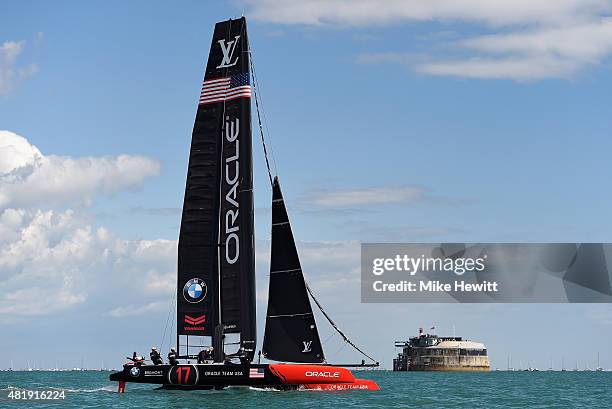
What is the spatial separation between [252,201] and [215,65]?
7043 millimetres

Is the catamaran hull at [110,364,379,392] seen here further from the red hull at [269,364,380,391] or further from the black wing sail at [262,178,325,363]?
the black wing sail at [262,178,325,363]

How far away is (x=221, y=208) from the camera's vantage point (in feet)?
162

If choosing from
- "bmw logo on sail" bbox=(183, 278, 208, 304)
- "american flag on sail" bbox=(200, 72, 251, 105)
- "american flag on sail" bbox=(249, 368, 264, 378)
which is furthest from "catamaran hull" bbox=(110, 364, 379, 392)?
"american flag on sail" bbox=(200, 72, 251, 105)

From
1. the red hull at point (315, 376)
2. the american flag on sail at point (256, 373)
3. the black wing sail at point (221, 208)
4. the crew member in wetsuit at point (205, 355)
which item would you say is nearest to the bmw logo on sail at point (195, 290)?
the black wing sail at point (221, 208)

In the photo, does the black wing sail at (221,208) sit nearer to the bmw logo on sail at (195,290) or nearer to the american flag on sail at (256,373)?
the bmw logo on sail at (195,290)

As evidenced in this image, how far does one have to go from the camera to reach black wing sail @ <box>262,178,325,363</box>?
47.7 m

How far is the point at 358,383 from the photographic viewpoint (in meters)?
48.9

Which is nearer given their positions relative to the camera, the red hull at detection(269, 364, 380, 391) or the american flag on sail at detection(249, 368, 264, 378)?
the american flag on sail at detection(249, 368, 264, 378)

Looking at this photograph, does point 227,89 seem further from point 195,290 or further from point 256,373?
point 256,373

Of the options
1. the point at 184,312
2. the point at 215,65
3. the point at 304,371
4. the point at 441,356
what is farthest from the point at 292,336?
the point at 441,356

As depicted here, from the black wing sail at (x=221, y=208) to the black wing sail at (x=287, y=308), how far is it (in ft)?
3.50

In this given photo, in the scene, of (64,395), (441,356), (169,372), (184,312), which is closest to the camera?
(169,372)

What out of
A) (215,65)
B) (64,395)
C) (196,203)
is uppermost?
(215,65)

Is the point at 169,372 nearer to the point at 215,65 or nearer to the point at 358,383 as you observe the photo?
the point at 358,383
